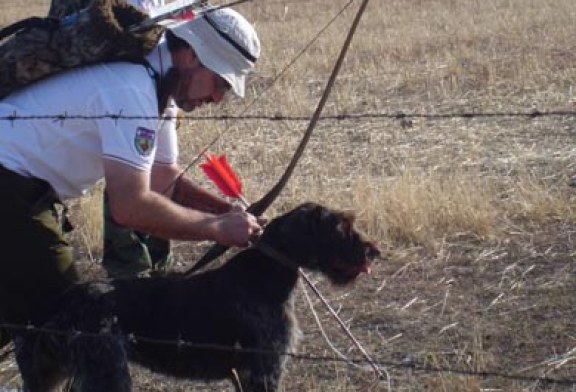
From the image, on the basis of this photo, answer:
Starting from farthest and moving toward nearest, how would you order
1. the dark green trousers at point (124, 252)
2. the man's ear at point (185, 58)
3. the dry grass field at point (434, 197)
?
the dark green trousers at point (124, 252) → the dry grass field at point (434, 197) → the man's ear at point (185, 58)

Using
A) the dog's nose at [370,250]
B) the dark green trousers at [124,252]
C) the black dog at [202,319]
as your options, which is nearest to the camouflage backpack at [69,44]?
the black dog at [202,319]

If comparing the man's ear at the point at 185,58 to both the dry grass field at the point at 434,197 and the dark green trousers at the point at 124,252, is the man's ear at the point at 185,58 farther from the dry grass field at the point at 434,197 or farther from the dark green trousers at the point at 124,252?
the dark green trousers at the point at 124,252

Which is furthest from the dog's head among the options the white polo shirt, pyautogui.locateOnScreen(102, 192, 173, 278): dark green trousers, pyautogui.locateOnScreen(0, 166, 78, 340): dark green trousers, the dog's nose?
pyautogui.locateOnScreen(102, 192, 173, 278): dark green trousers

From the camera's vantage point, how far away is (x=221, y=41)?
4246 mm

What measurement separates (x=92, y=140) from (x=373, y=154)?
586 centimetres

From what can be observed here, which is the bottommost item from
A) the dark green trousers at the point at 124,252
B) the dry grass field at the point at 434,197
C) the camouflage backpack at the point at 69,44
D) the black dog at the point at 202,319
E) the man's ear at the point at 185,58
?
the dry grass field at the point at 434,197

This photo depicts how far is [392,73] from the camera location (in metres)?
14.1

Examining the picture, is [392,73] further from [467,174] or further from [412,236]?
[412,236]

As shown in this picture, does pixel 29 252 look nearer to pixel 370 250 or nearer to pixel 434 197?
pixel 370 250

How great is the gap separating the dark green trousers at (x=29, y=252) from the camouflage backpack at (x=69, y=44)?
396 mm

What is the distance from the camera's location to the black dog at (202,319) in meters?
4.17

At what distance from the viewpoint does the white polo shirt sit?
3992 millimetres

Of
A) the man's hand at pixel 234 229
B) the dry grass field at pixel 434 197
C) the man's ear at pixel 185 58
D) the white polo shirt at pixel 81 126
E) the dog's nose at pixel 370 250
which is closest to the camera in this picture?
the white polo shirt at pixel 81 126

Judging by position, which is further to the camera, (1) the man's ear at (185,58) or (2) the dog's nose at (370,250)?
(2) the dog's nose at (370,250)
